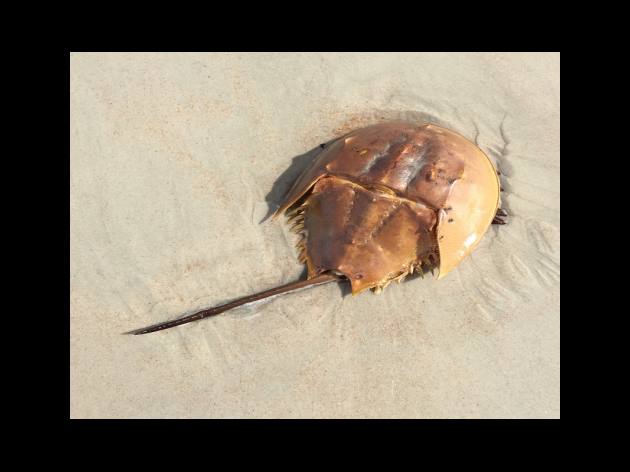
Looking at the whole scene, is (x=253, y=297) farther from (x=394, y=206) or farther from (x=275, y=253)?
(x=394, y=206)

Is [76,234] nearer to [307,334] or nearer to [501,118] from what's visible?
[307,334]

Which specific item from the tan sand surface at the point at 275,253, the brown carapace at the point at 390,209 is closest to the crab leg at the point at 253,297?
the brown carapace at the point at 390,209

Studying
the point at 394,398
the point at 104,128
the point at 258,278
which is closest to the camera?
the point at 394,398

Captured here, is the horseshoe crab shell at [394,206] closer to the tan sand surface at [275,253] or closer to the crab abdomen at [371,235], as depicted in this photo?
the crab abdomen at [371,235]

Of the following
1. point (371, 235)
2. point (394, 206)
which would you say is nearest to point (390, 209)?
point (394, 206)

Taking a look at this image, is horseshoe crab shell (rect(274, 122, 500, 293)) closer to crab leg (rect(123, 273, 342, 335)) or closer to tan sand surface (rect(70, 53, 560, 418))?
crab leg (rect(123, 273, 342, 335))
